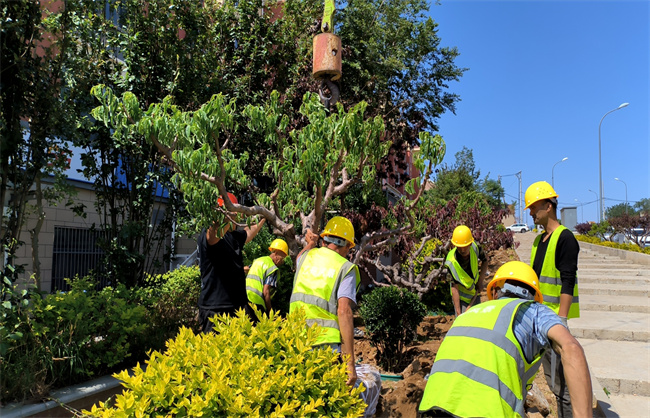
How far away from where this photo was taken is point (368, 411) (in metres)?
3.30

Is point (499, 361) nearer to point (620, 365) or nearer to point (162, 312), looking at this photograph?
point (162, 312)

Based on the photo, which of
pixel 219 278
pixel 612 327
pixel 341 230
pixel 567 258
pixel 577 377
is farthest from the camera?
pixel 612 327

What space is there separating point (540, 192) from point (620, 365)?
3625 mm

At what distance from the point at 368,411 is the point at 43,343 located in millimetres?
2928

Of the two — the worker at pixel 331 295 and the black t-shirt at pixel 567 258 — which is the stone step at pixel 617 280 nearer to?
the black t-shirt at pixel 567 258

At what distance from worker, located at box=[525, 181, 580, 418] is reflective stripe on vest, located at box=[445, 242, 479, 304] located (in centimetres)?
172

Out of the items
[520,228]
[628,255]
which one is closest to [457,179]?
[628,255]

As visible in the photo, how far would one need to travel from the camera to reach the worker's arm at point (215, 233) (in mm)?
3688

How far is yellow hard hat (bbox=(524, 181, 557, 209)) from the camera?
11.6 feet

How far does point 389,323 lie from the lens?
532cm

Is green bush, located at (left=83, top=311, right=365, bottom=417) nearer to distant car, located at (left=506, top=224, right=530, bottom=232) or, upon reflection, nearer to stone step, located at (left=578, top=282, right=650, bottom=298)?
stone step, located at (left=578, top=282, right=650, bottom=298)

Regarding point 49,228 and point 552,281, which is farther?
point 49,228

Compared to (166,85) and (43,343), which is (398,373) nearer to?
(43,343)

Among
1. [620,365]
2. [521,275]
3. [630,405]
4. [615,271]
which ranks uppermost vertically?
[521,275]
